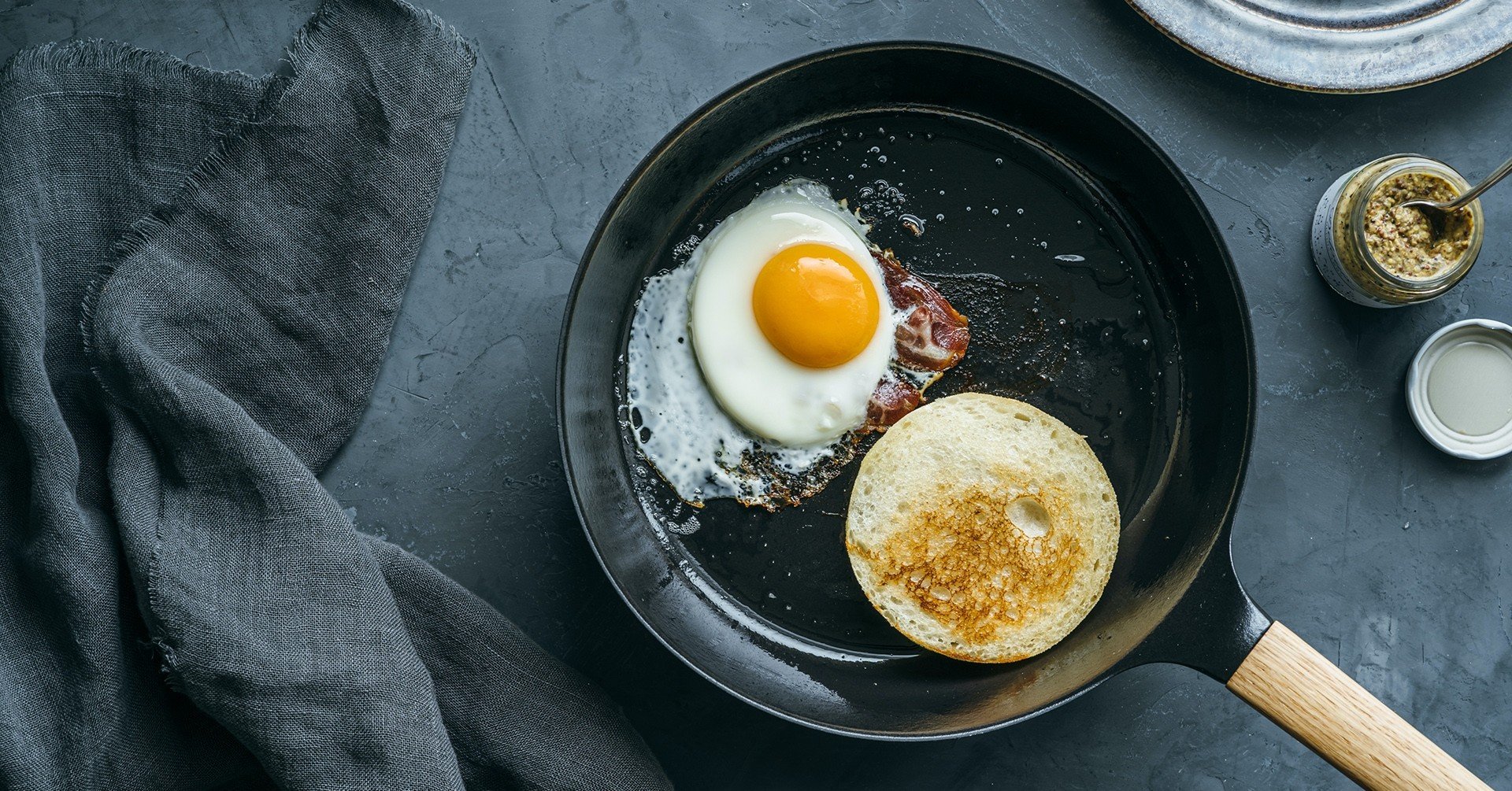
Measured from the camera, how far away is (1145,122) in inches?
83.0

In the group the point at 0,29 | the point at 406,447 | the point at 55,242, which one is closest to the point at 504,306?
the point at 406,447

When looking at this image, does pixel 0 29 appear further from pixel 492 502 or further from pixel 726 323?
pixel 726 323

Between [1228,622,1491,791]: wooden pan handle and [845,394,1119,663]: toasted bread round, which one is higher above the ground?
[845,394,1119,663]: toasted bread round

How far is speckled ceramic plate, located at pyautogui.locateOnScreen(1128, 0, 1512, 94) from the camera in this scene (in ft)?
6.59

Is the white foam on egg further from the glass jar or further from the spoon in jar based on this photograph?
the spoon in jar

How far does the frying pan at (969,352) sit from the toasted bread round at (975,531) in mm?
82

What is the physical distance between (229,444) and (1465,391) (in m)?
2.61

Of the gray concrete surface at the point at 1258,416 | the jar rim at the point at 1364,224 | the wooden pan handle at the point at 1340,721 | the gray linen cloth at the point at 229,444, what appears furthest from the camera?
the gray concrete surface at the point at 1258,416

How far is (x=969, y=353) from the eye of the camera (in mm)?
2072

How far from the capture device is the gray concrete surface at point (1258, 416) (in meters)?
2.04

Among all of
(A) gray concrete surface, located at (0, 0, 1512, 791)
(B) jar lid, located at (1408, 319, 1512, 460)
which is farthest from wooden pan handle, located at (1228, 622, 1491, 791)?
(B) jar lid, located at (1408, 319, 1512, 460)

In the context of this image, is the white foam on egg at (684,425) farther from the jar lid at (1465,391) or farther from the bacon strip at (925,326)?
the jar lid at (1465,391)

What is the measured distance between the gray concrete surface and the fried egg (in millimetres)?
225

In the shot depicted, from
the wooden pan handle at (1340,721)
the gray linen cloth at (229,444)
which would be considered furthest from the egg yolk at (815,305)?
the wooden pan handle at (1340,721)
